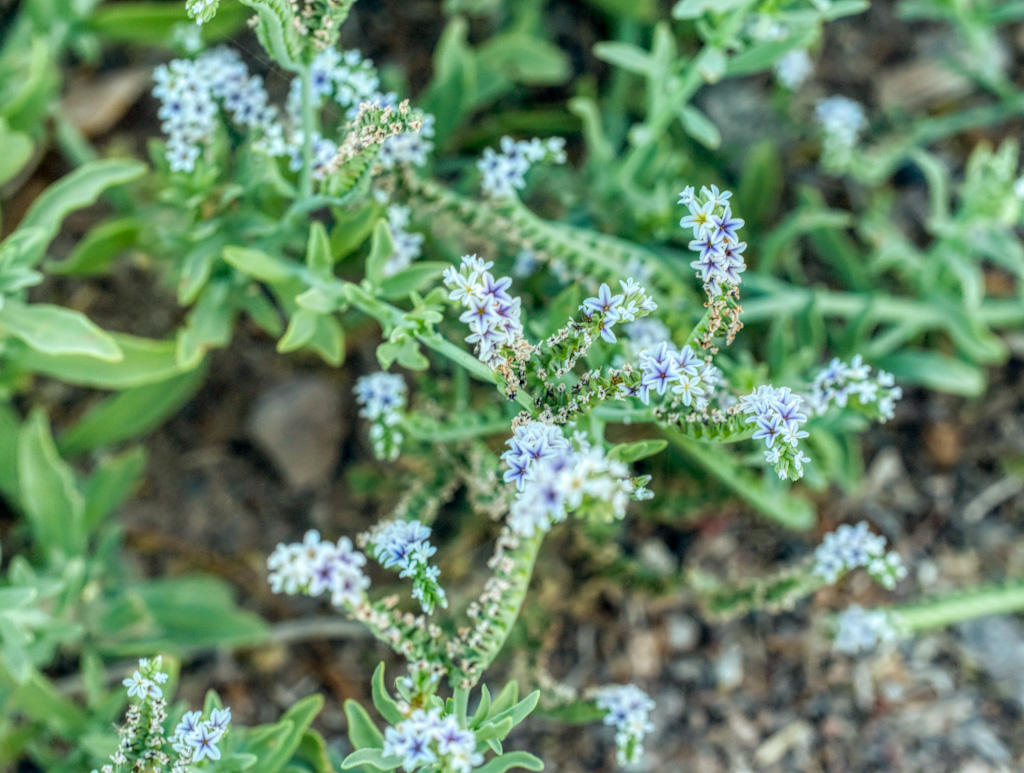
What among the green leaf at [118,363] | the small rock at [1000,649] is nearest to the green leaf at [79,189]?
the green leaf at [118,363]

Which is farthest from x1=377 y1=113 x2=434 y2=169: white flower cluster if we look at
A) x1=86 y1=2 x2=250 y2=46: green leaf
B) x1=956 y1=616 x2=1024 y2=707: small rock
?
x1=956 y1=616 x2=1024 y2=707: small rock

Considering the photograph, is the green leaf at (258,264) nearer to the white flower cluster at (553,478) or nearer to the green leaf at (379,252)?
the green leaf at (379,252)

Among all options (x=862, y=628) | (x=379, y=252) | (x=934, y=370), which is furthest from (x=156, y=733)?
(x=934, y=370)

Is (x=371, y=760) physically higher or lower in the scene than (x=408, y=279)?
lower

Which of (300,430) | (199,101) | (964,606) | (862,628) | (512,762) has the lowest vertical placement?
(964,606)

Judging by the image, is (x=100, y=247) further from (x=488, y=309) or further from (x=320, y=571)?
(x=488, y=309)

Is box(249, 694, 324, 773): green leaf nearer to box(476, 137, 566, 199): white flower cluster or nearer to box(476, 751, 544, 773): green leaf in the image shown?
box(476, 751, 544, 773): green leaf
